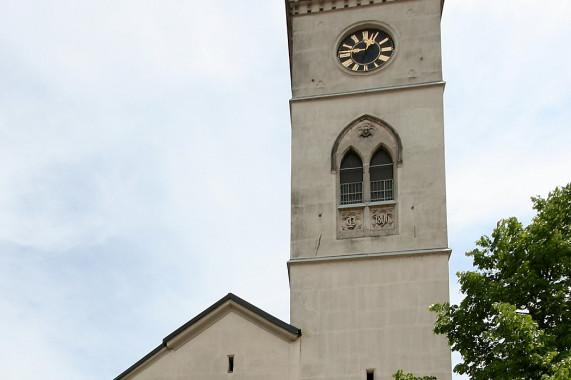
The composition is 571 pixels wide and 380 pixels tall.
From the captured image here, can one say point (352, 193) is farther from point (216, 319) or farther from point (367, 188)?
point (216, 319)

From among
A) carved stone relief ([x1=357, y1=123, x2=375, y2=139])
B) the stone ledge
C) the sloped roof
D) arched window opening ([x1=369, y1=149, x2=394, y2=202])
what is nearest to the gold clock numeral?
the stone ledge

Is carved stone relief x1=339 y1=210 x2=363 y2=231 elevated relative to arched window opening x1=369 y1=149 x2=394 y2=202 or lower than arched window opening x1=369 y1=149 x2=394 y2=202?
lower

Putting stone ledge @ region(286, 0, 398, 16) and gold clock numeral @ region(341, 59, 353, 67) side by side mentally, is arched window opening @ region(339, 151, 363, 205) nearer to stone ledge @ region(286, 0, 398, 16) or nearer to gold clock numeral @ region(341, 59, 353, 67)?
gold clock numeral @ region(341, 59, 353, 67)

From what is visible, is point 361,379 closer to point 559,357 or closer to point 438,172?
point 438,172

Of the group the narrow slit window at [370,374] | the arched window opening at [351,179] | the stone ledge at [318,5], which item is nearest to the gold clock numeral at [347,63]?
the stone ledge at [318,5]

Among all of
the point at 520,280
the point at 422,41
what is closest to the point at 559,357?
the point at 520,280

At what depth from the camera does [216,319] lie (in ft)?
84.3

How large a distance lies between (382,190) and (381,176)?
448 mm

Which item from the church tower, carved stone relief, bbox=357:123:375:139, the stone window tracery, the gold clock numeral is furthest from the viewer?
the gold clock numeral

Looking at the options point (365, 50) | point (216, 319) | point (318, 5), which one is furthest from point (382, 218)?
point (318, 5)

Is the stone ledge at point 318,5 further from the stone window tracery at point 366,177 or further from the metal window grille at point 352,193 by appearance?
the metal window grille at point 352,193

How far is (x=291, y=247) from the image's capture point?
2667cm

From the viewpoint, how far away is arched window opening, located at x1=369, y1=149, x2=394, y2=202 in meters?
26.8

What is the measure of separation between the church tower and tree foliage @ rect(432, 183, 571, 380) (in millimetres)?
4990
